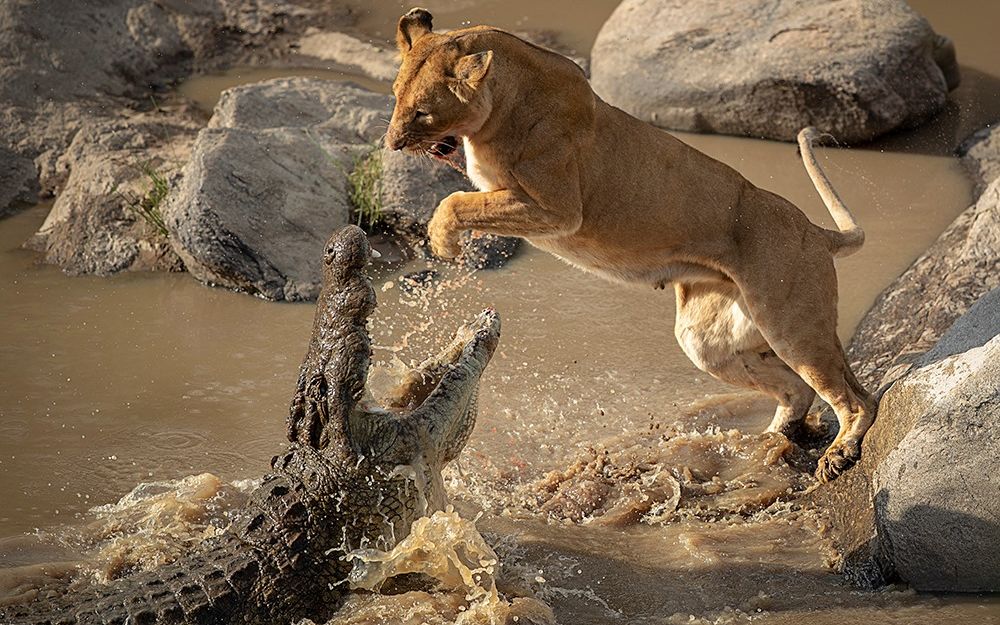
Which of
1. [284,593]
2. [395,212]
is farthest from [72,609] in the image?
[395,212]

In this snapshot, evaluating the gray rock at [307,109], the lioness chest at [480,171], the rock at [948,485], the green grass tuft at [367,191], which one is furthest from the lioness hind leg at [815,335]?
the gray rock at [307,109]

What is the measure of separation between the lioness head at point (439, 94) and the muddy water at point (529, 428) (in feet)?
3.52

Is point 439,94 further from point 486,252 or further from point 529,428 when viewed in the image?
point 486,252

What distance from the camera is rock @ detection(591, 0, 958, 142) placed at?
9.03 meters

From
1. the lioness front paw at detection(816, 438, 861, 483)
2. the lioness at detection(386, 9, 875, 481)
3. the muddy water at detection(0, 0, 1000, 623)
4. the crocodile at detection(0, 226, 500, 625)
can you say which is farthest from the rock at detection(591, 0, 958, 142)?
the crocodile at detection(0, 226, 500, 625)

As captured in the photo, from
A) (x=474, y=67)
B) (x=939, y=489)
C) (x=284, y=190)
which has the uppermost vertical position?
(x=474, y=67)

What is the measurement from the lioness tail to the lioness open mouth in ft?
5.93

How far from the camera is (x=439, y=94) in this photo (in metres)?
5.02

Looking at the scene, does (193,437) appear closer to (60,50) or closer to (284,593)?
(284,593)

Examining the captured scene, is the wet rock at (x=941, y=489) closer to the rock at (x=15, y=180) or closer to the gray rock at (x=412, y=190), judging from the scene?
the gray rock at (x=412, y=190)

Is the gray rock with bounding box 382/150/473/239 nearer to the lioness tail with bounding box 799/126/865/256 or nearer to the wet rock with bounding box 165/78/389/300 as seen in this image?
the wet rock with bounding box 165/78/389/300

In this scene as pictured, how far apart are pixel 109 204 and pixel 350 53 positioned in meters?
3.37

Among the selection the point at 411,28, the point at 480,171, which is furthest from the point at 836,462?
the point at 411,28

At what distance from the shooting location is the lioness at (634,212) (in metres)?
5.12
